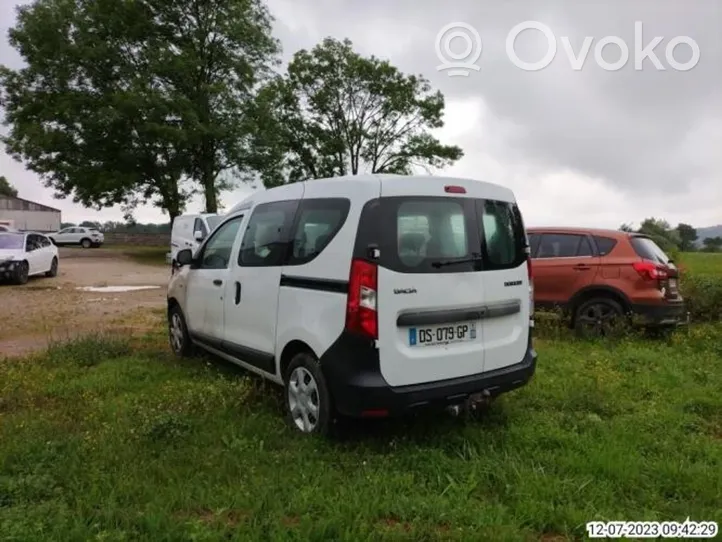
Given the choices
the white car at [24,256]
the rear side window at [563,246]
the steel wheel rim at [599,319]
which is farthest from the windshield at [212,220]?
the steel wheel rim at [599,319]

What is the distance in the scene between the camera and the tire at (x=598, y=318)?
7500mm

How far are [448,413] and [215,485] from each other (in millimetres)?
2032

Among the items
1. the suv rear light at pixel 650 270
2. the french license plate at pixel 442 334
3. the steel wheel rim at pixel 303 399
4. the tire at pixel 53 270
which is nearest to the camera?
the french license plate at pixel 442 334

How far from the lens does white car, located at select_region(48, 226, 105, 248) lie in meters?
40.1

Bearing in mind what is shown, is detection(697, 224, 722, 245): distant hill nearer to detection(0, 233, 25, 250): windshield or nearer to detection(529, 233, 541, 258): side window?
detection(529, 233, 541, 258): side window

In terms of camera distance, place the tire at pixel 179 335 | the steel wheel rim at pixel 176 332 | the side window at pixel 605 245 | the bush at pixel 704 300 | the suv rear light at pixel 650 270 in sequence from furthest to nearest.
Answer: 1. the bush at pixel 704 300
2. the side window at pixel 605 245
3. the suv rear light at pixel 650 270
4. the steel wheel rim at pixel 176 332
5. the tire at pixel 179 335

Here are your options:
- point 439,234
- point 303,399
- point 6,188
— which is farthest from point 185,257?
point 6,188

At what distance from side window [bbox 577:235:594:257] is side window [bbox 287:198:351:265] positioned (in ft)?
16.8

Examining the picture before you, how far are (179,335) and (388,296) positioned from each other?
3911mm

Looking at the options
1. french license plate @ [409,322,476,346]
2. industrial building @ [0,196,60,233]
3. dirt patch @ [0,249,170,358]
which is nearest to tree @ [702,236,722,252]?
dirt patch @ [0,249,170,358]

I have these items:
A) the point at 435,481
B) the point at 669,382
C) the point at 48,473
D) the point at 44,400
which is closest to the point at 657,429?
the point at 669,382

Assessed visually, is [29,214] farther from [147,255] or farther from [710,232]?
[710,232]

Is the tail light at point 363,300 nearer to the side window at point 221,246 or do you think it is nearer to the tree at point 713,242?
the side window at point 221,246

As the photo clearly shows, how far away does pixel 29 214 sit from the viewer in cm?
6053
